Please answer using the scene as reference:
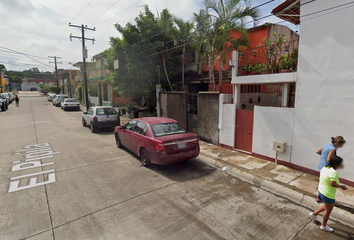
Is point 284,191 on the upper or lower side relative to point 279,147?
lower

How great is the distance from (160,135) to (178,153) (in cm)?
79

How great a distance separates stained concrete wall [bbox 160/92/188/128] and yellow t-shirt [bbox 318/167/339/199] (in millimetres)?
7178

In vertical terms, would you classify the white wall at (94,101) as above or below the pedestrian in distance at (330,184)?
above

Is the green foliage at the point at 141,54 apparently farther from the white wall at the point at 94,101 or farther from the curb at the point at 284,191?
the white wall at the point at 94,101

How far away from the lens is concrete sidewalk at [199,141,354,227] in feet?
13.7

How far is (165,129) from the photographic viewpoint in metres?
6.56

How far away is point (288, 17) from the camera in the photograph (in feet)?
23.1

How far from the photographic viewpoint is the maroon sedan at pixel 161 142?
581cm

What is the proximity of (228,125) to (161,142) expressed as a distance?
3.50 metres

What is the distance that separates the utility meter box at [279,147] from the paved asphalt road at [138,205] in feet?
5.63

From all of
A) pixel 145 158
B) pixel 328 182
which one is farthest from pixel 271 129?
pixel 145 158

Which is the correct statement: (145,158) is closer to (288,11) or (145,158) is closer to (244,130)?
(244,130)

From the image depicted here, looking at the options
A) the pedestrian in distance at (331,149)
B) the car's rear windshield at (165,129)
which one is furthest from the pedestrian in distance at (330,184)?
the car's rear windshield at (165,129)

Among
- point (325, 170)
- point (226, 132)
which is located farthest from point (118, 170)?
point (325, 170)
